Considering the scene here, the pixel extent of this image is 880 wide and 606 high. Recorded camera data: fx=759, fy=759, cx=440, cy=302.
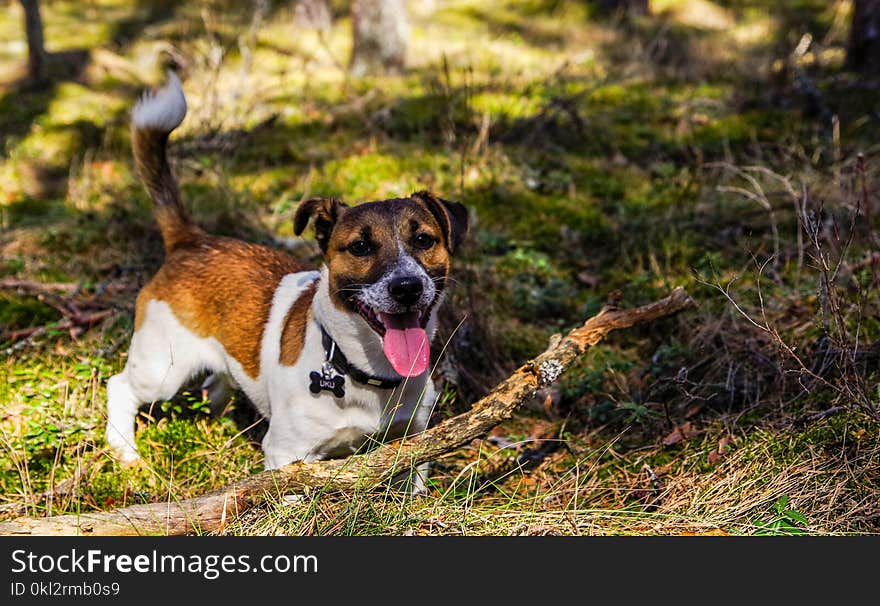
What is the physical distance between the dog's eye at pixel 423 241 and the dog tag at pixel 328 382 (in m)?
0.71

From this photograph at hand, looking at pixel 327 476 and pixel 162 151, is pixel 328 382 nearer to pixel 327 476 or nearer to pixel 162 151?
pixel 327 476

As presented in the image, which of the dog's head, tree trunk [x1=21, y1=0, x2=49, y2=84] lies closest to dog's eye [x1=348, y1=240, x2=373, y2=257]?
the dog's head

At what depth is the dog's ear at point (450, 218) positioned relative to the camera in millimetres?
3775

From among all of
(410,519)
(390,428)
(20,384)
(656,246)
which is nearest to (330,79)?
(656,246)

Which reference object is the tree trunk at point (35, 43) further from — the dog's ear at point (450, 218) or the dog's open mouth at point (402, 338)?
the dog's open mouth at point (402, 338)

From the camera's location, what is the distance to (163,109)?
4250 millimetres

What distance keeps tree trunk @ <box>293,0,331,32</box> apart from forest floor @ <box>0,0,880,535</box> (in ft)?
4.38

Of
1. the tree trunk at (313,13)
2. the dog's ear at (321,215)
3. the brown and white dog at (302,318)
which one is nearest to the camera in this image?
the brown and white dog at (302,318)

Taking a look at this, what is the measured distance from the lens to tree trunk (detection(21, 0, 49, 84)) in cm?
873

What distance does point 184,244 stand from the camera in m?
4.59

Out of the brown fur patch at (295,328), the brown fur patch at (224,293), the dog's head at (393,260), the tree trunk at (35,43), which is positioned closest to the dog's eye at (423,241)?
the dog's head at (393,260)

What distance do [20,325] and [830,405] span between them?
503 centimetres

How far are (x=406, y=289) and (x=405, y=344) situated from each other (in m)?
0.27

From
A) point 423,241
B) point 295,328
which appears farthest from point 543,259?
point 295,328
